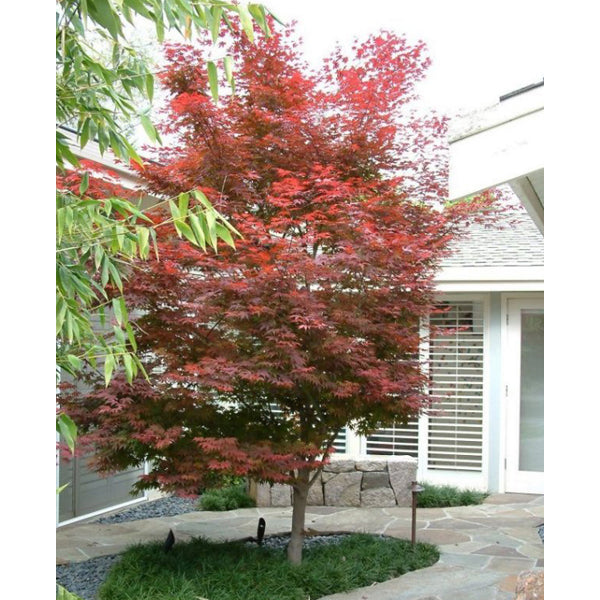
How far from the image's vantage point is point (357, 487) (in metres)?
6.22

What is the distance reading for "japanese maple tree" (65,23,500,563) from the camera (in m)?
3.68

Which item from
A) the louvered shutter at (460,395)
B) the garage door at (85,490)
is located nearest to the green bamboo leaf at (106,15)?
the garage door at (85,490)

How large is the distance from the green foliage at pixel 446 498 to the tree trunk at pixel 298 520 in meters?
2.15

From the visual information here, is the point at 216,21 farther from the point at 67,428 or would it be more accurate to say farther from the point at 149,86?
the point at 67,428

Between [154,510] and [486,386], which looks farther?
[486,386]

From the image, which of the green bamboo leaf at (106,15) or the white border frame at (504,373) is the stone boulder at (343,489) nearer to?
the white border frame at (504,373)

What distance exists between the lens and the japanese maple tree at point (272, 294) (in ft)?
12.1

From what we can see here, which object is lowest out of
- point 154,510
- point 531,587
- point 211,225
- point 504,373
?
point 154,510

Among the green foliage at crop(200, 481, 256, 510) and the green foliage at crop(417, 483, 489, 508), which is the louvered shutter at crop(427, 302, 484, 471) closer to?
the green foliage at crop(417, 483, 489, 508)

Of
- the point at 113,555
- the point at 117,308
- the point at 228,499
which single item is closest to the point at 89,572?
the point at 113,555

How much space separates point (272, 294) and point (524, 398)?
3.98 metres
